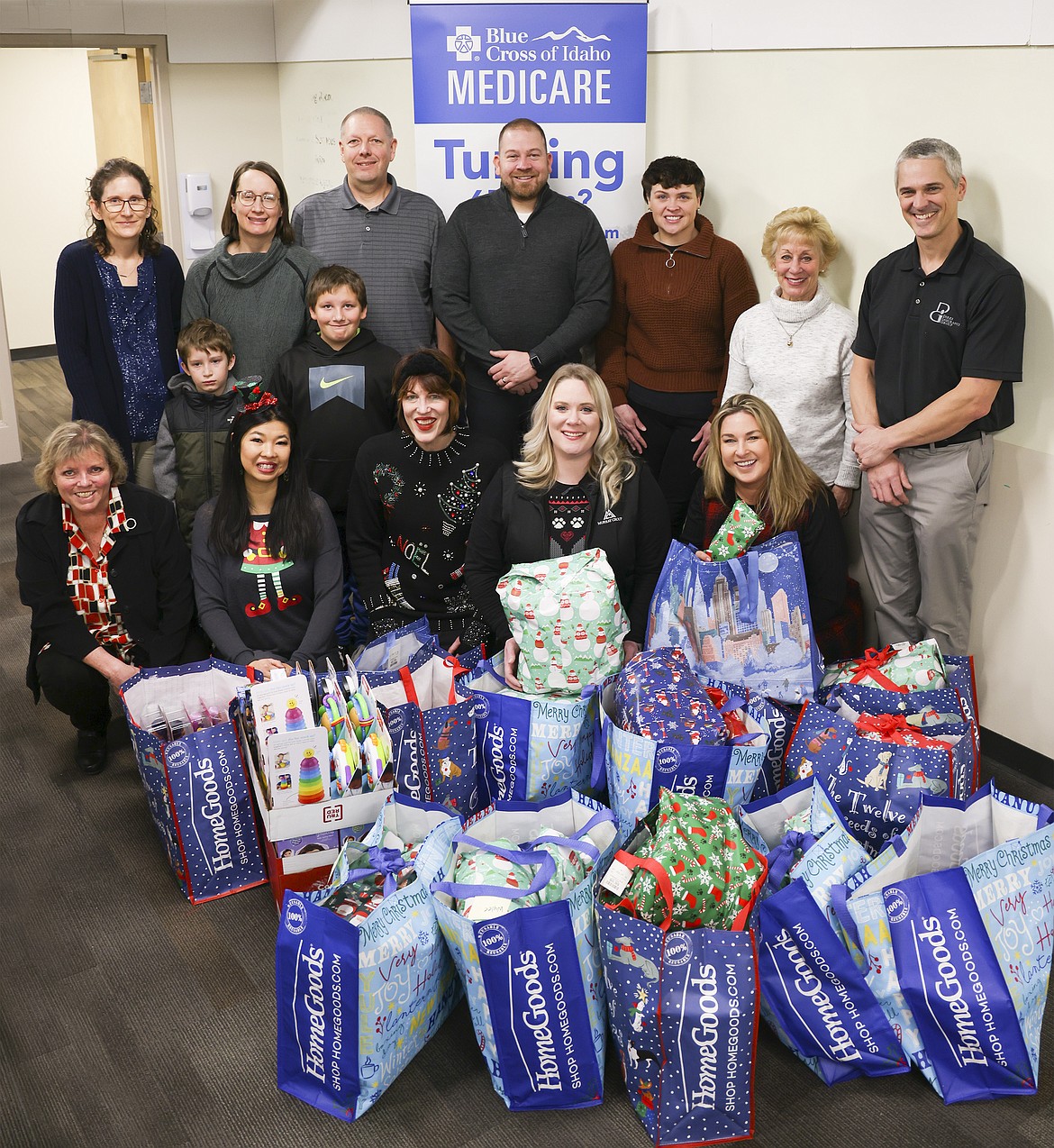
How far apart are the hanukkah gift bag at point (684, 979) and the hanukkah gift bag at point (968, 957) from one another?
0.23m

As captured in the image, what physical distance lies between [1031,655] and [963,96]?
1472 mm

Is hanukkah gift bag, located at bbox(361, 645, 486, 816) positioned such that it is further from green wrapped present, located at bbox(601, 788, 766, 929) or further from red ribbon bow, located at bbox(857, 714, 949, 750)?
red ribbon bow, located at bbox(857, 714, 949, 750)

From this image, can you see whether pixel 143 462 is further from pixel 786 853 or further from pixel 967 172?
pixel 967 172

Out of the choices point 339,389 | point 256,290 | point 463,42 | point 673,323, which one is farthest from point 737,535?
point 463,42

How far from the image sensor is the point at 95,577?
10.2ft

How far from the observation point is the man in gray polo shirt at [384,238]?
371 centimetres

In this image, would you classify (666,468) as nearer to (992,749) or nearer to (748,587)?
(748,587)

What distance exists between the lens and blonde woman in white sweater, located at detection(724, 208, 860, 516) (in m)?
3.23

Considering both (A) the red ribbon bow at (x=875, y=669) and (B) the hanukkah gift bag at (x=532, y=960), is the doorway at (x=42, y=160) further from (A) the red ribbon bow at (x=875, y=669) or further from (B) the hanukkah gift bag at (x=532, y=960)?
(B) the hanukkah gift bag at (x=532, y=960)

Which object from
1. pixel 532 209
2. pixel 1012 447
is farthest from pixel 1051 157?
pixel 532 209

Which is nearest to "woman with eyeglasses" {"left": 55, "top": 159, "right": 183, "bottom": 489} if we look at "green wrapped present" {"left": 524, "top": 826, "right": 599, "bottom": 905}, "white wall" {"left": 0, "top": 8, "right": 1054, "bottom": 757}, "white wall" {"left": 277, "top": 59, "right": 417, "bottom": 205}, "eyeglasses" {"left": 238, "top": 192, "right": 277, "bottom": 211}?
"eyeglasses" {"left": 238, "top": 192, "right": 277, "bottom": 211}

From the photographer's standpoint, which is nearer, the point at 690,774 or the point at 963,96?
the point at 690,774

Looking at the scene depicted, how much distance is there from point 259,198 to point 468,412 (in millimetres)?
920

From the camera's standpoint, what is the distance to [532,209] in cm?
362
